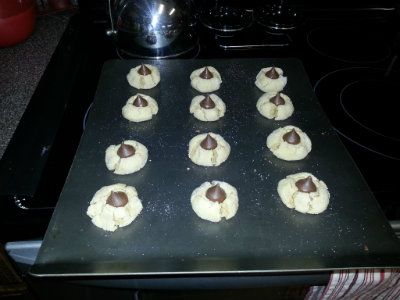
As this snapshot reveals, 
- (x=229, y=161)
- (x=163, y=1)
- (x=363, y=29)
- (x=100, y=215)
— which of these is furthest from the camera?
(x=363, y=29)

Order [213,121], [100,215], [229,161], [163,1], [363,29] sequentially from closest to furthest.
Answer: [100,215]
[229,161]
[213,121]
[163,1]
[363,29]

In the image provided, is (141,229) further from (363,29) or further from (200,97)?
(363,29)

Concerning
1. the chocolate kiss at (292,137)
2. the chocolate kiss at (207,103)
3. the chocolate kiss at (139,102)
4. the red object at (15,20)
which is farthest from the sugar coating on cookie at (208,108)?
the red object at (15,20)

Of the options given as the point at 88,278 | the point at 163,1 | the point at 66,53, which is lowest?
the point at 88,278

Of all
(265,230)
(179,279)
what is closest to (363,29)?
(265,230)

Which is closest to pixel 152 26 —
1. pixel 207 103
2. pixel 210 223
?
pixel 207 103

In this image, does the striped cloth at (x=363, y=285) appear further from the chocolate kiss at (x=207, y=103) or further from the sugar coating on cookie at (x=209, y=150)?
the chocolate kiss at (x=207, y=103)
